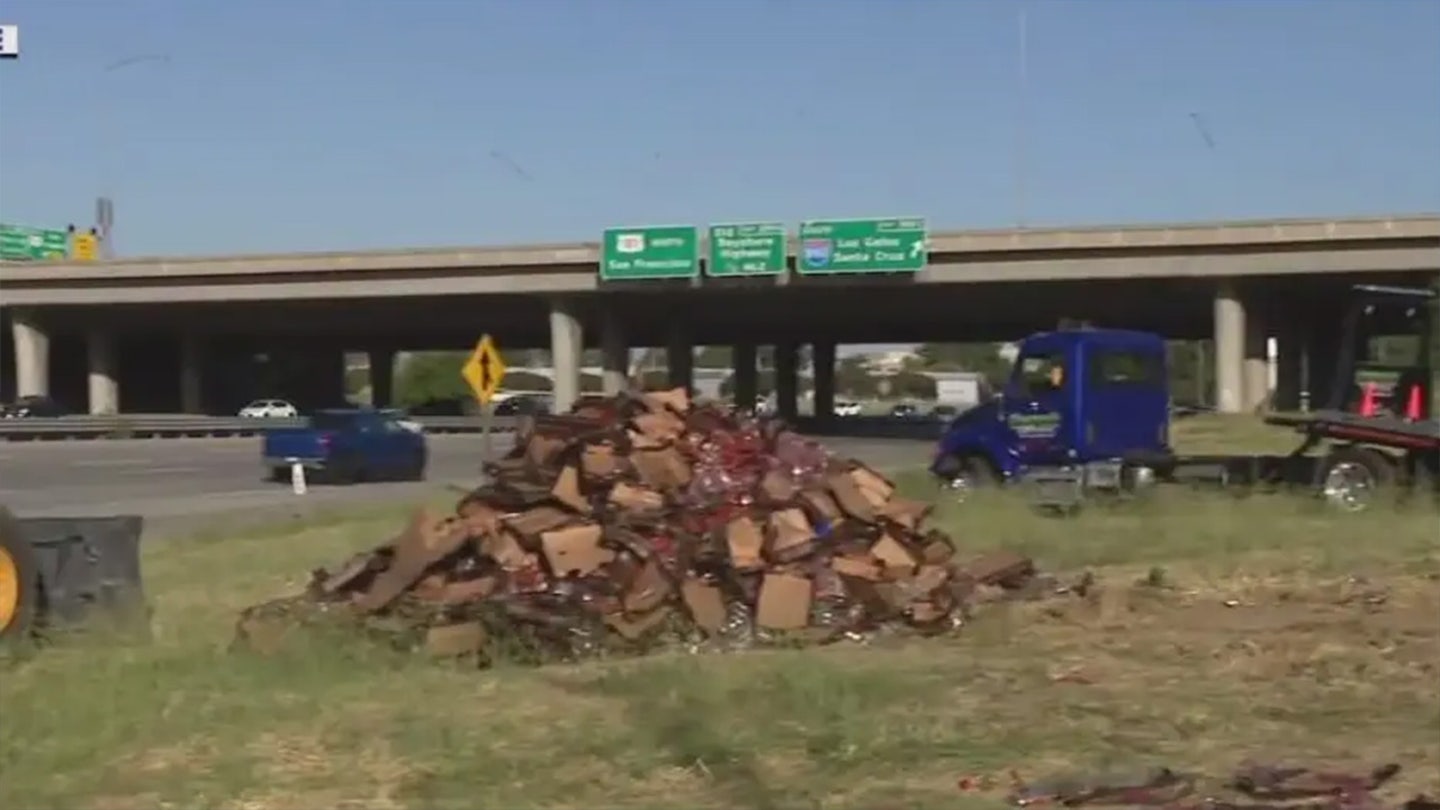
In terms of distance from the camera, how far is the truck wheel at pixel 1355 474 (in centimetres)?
2319

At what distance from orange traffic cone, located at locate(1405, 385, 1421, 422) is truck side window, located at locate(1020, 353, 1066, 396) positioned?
4.18 metres

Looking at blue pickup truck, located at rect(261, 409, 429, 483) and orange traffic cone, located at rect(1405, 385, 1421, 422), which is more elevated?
orange traffic cone, located at rect(1405, 385, 1421, 422)

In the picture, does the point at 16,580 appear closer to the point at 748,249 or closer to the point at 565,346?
the point at 748,249

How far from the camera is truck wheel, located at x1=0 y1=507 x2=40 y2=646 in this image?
39.4ft

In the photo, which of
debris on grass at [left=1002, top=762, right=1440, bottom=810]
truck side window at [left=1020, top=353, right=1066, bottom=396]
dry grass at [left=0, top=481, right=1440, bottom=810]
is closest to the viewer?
debris on grass at [left=1002, top=762, right=1440, bottom=810]

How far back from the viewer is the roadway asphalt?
100ft

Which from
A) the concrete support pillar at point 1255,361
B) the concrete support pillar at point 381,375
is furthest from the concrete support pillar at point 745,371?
the concrete support pillar at point 1255,361

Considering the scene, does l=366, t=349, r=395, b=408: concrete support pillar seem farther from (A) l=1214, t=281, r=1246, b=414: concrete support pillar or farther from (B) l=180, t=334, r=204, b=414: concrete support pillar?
(A) l=1214, t=281, r=1246, b=414: concrete support pillar

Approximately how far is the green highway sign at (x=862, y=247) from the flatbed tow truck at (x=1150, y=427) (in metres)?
36.5

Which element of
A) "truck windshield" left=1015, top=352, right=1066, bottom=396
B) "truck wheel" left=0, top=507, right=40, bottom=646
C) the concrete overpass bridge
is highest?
the concrete overpass bridge

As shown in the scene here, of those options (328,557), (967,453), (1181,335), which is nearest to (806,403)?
(1181,335)

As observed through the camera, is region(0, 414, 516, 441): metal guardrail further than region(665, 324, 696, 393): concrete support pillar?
No

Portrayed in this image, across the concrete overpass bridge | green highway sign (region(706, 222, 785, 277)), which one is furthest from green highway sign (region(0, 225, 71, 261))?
green highway sign (region(706, 222, 785, 277))

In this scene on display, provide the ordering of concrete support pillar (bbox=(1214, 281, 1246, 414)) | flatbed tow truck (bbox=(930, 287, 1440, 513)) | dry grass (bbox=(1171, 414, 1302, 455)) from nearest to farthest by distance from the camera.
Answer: flatbed tow truck (bbox=(930, 287, 1440, 513)) → dry grass (bbox=(1171, 414, 1302, 455)) → concrete support pillar (bbox=(1214, 281, 1246, 414))
